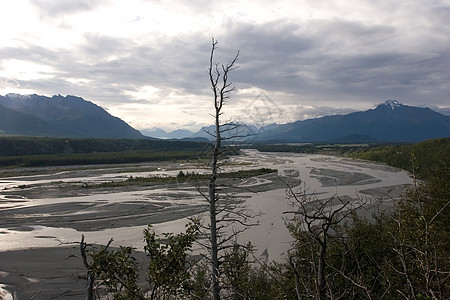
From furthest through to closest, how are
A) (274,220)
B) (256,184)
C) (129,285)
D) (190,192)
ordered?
(256,184) → (190,192) → (274,220) → (129,285)

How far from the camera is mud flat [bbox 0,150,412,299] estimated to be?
1911 cm

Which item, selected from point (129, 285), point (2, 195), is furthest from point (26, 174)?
point (129, 285)

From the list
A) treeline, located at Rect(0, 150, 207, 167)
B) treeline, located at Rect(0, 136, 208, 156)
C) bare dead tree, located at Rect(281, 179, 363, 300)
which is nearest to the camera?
bare dead tree, located at Rect(281, 179, 363, 300)

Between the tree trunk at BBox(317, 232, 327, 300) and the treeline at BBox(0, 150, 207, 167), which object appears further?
the treeline at BBox(0, 150, 207, 167)

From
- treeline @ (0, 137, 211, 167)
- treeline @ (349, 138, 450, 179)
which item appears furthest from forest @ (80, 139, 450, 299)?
treeline @ (0, 137, 211, 167)

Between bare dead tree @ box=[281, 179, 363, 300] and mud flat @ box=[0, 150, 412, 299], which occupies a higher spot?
bare dead tree @ box=[281, 179, 363, 300]

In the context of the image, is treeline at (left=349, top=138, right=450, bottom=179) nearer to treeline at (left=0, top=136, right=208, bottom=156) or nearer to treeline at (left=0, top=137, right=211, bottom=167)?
treeline at (left=0, top=137, right=211, bottom=167)

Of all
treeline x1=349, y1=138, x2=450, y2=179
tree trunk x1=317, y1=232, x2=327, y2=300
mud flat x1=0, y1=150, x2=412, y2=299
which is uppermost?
tree trunk x1=317, y1=232, x2=327, y2=300

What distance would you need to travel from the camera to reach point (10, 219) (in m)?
32.6

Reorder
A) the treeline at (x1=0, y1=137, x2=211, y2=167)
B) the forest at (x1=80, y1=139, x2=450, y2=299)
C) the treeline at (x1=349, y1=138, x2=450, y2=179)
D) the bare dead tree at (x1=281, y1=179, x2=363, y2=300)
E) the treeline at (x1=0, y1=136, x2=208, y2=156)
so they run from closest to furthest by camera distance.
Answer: the bare dead tree at (x1=281, y1=179, x2=363, y2=300)
the forest at (x1=80, y1=139, x2=450, y2=299)
the treeline at (x1=349, y1=138, x2=450, y2=179)
the treeline at (x1=0, y1=137, x2=211, y2=167)
the treeline at (x1=0, y1=136, x2=208, y2=156)

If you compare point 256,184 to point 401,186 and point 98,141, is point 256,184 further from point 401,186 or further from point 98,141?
point 98,141

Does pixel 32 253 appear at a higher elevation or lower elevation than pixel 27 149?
lower

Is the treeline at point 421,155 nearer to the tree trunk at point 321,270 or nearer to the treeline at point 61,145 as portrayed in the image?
the treeline at point 61,145

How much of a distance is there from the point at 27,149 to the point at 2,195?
76973 mm
